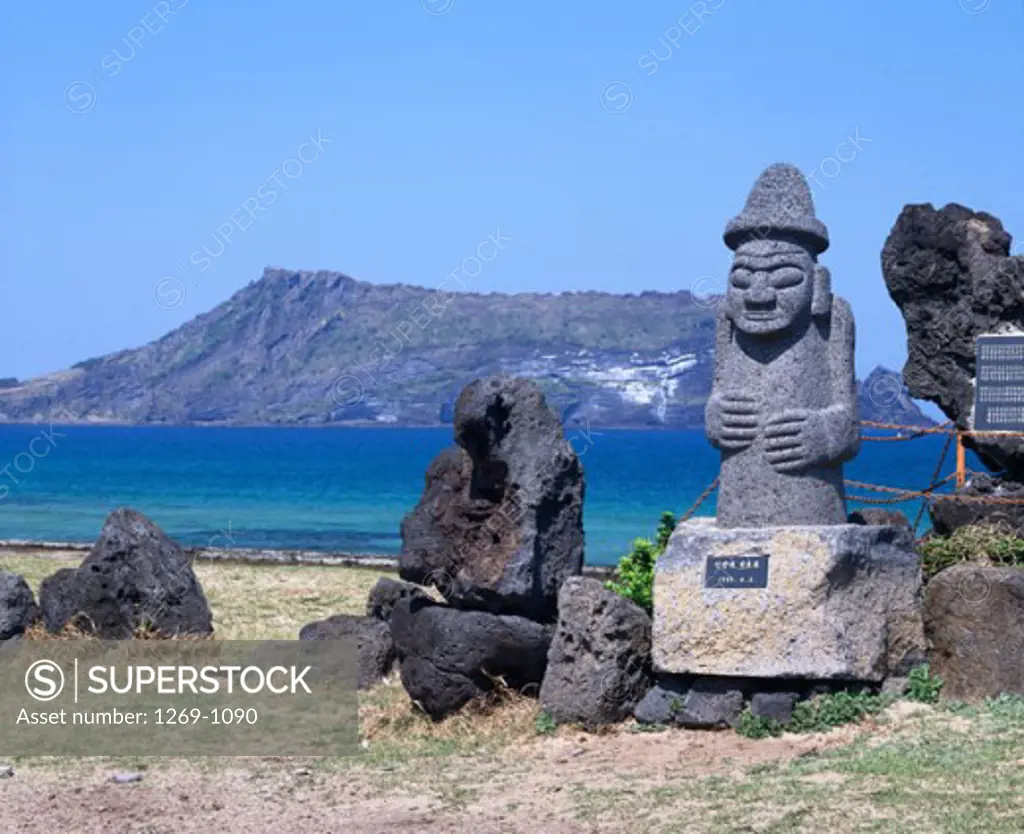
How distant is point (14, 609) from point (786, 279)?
7.93 meters

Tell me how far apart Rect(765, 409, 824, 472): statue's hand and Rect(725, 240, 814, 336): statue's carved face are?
0.62 metres

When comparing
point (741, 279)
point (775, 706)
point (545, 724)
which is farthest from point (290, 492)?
point (775, 706)

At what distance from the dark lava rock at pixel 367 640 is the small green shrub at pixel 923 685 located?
15.8 ft

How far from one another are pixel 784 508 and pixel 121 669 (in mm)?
6131

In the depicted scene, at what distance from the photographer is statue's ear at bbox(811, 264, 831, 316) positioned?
A: 1236 cm

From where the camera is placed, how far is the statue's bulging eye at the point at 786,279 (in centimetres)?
1229

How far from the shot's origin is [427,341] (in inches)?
6949

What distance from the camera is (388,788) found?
433 inches

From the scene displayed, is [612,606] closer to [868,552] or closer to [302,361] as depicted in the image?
[868,552]

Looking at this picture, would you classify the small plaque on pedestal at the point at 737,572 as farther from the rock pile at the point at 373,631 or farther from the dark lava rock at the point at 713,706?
the rock pile at the point at 373,631

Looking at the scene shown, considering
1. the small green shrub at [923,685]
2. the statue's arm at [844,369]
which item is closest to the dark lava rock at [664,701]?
the small green shrub at [923,685]

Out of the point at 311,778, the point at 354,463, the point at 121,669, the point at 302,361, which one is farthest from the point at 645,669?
the point at 302,361

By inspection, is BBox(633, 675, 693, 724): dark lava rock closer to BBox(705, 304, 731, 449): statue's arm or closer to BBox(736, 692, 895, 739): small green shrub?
BBox(736, 692, 895, 739): small green shrub

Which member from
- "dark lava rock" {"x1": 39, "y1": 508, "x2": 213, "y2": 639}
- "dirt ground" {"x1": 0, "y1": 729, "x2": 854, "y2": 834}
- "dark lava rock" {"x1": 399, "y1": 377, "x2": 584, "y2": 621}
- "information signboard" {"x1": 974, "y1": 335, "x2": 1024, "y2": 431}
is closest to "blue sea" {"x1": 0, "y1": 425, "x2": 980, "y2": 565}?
"information signboard" {"x1": 974, "y1": 335, "x2": 1024, "y2": 431}
